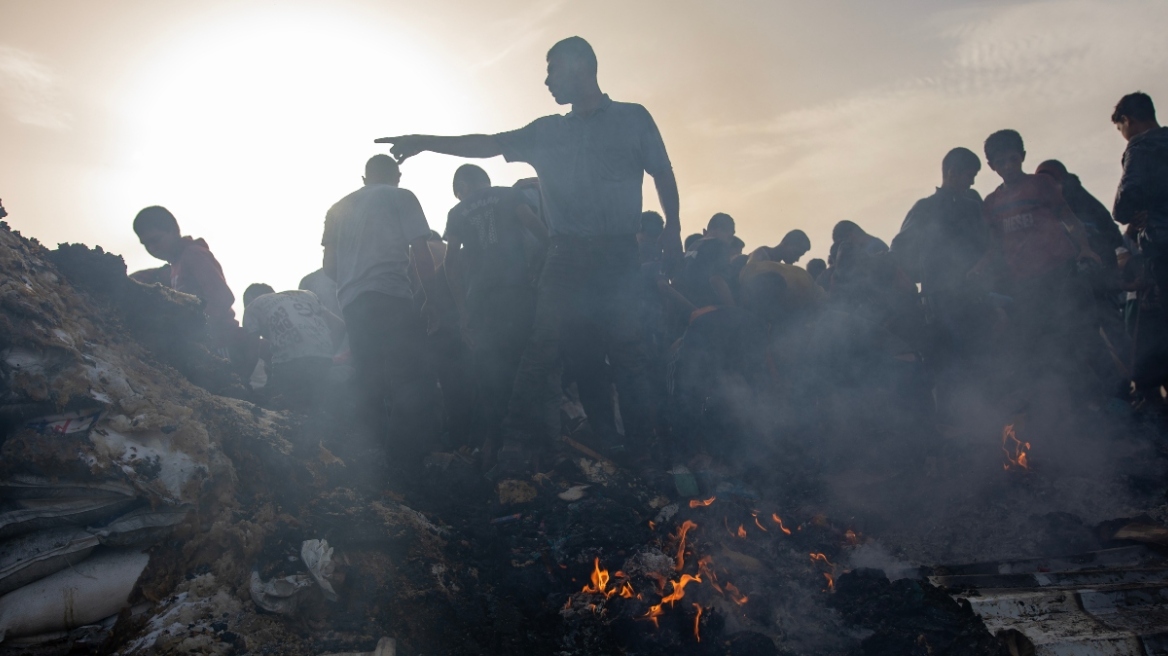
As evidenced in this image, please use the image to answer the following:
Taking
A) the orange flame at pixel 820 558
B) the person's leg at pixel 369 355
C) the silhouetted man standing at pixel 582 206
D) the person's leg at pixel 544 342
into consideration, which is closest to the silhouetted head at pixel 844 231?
the silhouetted man standing at pixel 582 206

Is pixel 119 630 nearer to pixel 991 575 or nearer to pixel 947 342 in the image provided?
pixel 991 575

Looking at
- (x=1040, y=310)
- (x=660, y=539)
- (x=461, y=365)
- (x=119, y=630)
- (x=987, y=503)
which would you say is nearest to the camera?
A: (x=119, y=630)

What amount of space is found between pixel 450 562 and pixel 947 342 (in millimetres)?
4847

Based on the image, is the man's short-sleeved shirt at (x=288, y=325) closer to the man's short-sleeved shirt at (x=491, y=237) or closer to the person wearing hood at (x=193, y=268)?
the person wearing hood at (x=193, y=268)

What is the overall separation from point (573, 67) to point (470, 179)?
163 cm

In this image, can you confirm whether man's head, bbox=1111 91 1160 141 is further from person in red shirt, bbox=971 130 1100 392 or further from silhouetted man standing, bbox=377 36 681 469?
silhouetted man standing, bbox=377 36 681 469

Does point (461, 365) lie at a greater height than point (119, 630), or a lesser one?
greater

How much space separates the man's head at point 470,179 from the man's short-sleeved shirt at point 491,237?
19.6 inches

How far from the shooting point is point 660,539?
3908mm

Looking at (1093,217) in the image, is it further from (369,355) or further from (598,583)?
(369,355)

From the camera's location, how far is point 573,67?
15.1ft

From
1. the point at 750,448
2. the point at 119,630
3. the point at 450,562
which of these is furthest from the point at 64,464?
the point at 750,448

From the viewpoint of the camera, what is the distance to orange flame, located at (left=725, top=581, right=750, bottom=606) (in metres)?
3.43

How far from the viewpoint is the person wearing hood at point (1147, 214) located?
16.0 feet
